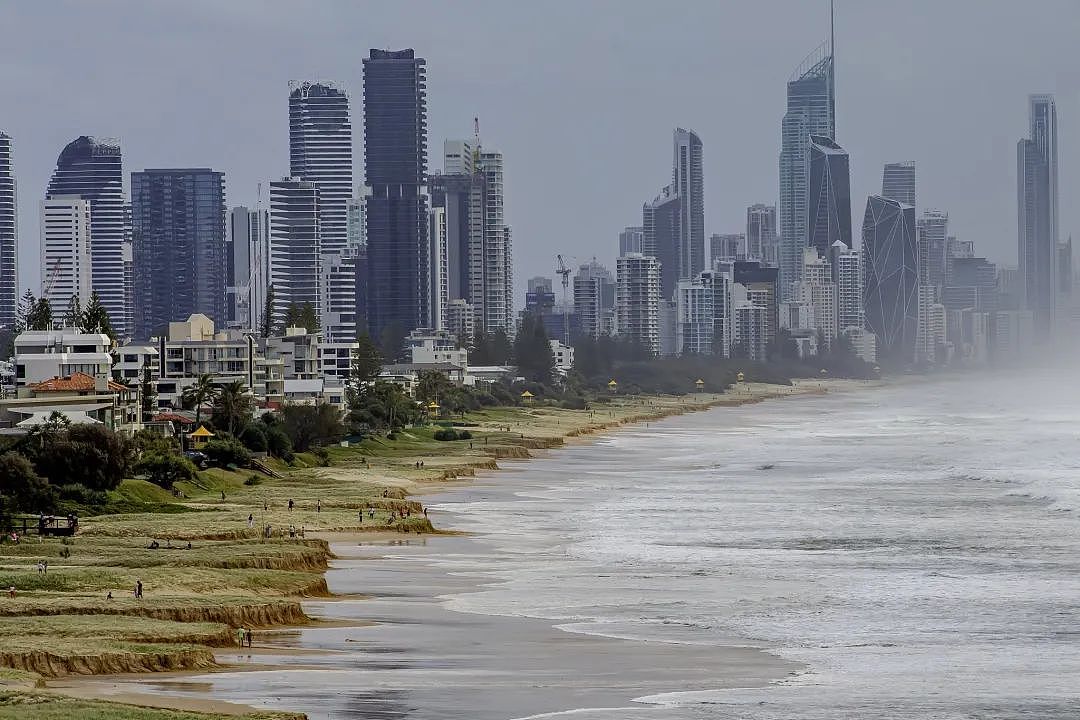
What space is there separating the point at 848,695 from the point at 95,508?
37603 mm

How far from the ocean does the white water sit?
0.37 ft

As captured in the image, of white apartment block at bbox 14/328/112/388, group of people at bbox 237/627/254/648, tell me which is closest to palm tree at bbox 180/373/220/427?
white apartment block at bbox 14/328/112/388

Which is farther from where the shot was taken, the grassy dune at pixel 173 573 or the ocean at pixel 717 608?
the grassy dune at pixel 173 573

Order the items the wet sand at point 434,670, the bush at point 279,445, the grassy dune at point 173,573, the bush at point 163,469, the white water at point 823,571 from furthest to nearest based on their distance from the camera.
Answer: the bush at point 279,445 < the bush at point 163,469 < the white water at point 823,571 < the grassy dune at point 173,573 < the wet sand at point 434,670

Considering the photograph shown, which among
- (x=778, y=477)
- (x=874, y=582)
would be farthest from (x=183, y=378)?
(x=874, y=582)

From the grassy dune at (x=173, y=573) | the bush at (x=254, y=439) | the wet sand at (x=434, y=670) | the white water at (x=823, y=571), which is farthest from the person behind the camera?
the bush at (x=254, y=439)

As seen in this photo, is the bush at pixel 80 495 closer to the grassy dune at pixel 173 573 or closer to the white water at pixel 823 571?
the grassy dune at pixel 173 573

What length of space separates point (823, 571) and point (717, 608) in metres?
8.16

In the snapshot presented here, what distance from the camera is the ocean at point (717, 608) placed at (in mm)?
29594

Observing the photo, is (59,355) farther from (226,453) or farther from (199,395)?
(226,453)

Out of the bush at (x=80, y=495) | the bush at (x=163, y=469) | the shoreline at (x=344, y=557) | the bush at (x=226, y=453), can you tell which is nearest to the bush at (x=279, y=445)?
the shoreline at (x=344, y=557)

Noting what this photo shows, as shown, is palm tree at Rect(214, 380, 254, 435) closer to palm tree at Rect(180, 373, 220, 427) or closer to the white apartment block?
palm tree at Rect(180, 373, 220, 427)

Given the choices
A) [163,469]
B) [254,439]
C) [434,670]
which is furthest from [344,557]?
[254,439]

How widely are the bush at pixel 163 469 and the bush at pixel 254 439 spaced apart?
699 inches
